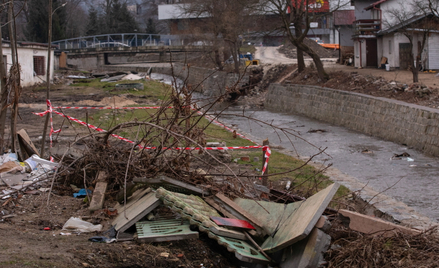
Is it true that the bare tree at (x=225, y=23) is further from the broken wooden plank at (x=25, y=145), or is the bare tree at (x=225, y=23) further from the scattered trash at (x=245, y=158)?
the broken wooden plank at (x=25, y=145)

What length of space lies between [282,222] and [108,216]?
2303 millimetres

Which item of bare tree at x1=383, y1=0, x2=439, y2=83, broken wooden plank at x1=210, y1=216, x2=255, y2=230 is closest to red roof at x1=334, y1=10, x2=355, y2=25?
bare tree at x1=383, y1=0, x2=439, y2=83

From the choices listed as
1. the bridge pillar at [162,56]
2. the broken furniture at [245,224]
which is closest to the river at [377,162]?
the broken furniture at [245,224]

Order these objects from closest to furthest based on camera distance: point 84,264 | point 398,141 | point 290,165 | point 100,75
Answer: point 84,264 < point 290,165 < point 398,141 < point 100,75

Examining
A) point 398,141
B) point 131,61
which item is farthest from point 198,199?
point 131,61

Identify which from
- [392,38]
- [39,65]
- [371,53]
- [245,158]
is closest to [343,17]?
[371,53]

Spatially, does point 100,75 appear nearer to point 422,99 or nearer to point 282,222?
point 422,99

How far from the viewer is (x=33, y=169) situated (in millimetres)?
8359

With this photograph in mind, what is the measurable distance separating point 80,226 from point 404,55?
30.1 meters

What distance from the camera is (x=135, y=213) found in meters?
5.88

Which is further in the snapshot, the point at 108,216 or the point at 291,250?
the point at 108,216

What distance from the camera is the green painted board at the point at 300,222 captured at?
5.09 m

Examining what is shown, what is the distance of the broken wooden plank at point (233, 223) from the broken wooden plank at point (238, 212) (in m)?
0.06

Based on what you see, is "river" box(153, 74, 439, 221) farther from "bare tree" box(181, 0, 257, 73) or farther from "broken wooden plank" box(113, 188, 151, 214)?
"bare tree" box(181, 0, 257, 73)
